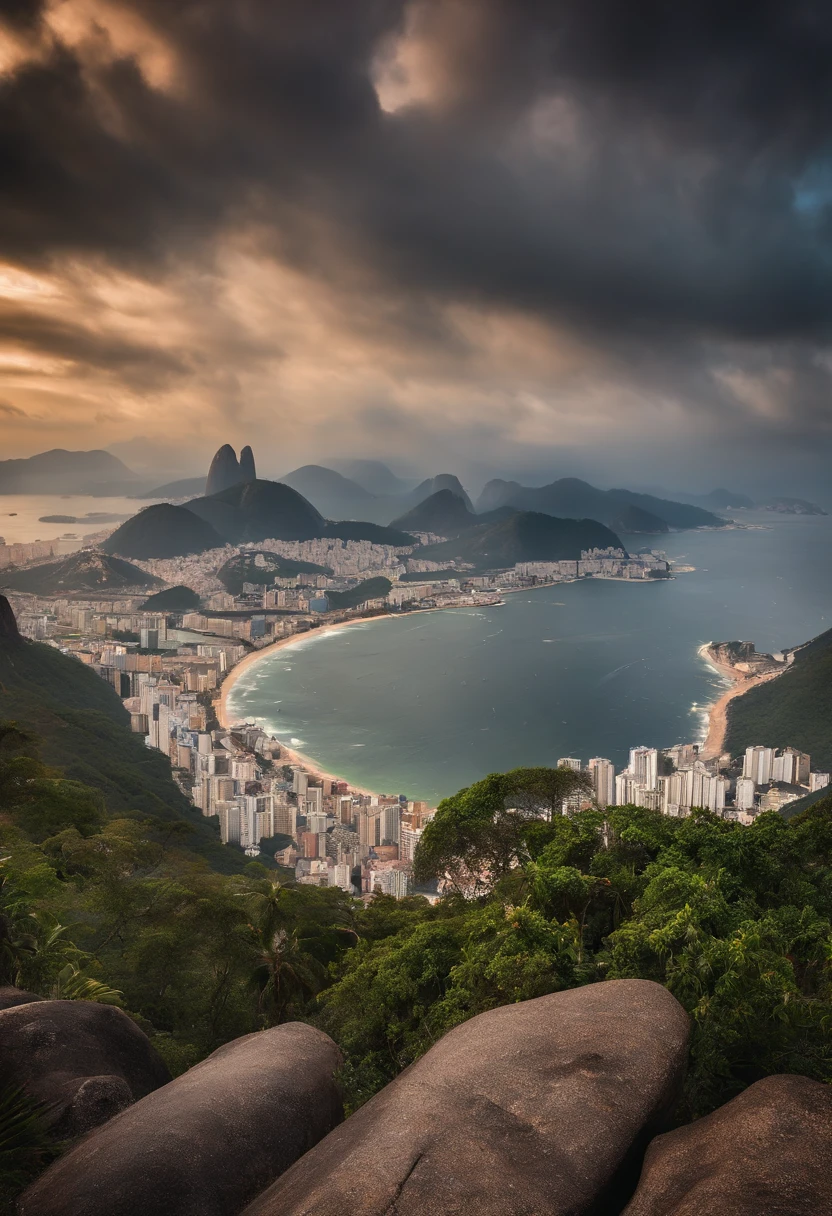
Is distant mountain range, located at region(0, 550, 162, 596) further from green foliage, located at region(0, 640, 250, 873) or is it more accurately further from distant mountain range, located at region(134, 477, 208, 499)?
distant mountain range, located at region(134, 477, 208, 499)

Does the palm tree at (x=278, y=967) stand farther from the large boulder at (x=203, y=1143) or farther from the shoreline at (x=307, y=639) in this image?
the shoreline at (x=307, y=639)

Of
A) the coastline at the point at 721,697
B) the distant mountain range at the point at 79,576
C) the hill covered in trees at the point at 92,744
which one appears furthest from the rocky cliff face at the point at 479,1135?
the distant mountain range at the point at 79,576

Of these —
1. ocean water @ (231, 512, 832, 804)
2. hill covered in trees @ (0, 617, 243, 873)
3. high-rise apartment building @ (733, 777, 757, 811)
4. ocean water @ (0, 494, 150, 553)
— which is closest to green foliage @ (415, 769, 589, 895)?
hill covered in trees @ (0, 617, 243, 873)

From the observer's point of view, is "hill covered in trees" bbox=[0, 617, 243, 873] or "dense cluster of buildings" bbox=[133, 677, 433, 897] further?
"dense cluster of buildings" bbox=[133, 677, 433, 897]

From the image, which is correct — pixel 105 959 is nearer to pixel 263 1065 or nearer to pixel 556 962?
pixel 263 1065

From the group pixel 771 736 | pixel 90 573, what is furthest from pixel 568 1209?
pixel 90 573

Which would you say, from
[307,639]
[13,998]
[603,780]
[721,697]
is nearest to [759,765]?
[603,780]
